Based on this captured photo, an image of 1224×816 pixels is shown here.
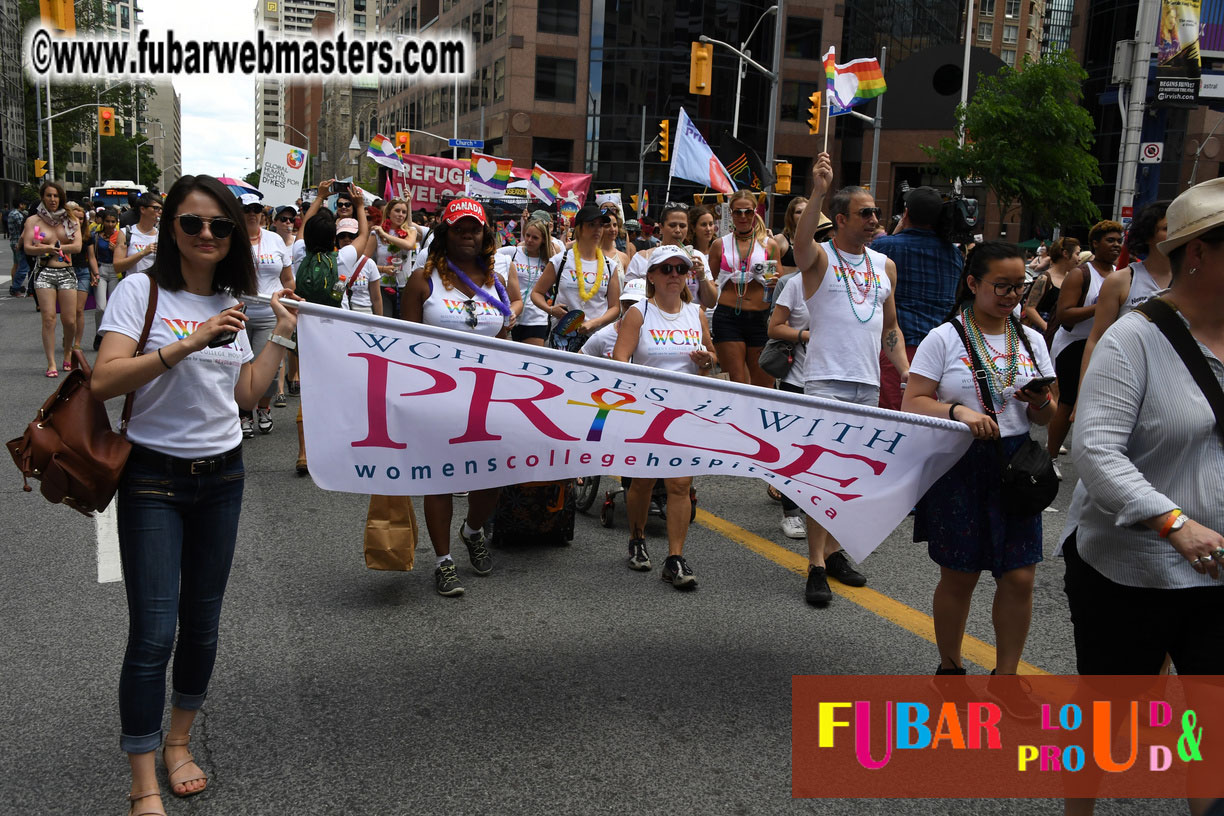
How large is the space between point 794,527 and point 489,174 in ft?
58.2

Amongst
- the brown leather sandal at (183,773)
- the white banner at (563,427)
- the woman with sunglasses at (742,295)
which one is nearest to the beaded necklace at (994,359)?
the white banner at (563,427)

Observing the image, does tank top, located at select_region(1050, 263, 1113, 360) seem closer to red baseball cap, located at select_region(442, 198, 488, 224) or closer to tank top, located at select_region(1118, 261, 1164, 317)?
tank top, located at select_region(1118, 261, 1164, 317)

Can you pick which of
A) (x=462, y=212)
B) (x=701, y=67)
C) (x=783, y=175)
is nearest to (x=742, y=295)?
(x=462, y=212)

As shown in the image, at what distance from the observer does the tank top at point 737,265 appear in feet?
26.6

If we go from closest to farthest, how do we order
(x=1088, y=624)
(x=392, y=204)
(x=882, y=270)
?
(x=1088, y=624), (x=882, y=270), (x=392, y=204)

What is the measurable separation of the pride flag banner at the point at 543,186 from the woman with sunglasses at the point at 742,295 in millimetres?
16246

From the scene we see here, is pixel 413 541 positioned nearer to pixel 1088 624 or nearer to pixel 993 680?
pixel 993 680

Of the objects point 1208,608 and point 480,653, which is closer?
point 1208,608

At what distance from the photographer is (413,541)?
16.4 ft

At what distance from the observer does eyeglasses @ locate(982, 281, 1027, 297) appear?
12.2 ft

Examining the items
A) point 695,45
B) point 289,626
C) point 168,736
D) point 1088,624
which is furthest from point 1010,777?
point 695,45

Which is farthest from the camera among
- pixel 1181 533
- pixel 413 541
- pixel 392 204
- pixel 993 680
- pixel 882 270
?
pixel 392 204

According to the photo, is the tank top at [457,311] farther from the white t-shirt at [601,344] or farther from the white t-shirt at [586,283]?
the white t-shirt at [586,283]

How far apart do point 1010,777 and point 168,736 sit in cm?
277
